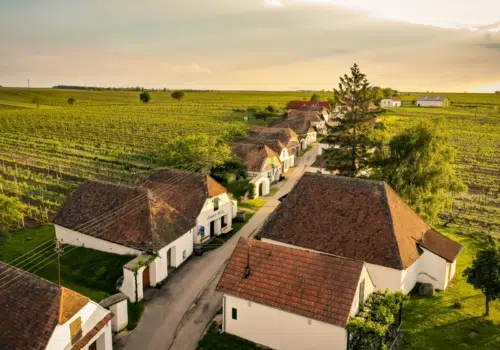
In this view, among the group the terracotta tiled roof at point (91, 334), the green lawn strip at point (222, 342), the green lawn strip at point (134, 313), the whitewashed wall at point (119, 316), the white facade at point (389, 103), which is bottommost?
the green lawn strip at point (222, 342)

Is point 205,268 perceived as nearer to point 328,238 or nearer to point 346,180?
point 328,238

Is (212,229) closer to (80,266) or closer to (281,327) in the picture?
(80,266)

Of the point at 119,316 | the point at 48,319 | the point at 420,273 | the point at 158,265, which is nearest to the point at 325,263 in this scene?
the point at 420,273

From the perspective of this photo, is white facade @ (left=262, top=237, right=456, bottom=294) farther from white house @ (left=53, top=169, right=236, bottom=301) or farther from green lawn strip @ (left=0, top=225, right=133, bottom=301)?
green lawn strip @ (left=0, top=225, right=133, bottom=301)

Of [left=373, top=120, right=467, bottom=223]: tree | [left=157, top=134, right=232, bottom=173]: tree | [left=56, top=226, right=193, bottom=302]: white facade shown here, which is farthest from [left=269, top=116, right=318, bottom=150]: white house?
[left=56, top=226, right=193, bottom=302]: white facade

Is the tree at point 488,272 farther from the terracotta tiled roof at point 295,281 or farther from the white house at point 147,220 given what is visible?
the white house at point 147,220

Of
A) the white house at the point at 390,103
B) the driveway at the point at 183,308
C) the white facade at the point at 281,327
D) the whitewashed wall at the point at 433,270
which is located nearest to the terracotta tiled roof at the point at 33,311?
the driveway at the point at 183,308
